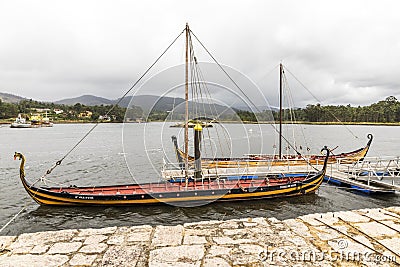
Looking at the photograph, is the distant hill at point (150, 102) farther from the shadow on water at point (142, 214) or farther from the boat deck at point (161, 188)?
the shadow on water at point (142, 214)

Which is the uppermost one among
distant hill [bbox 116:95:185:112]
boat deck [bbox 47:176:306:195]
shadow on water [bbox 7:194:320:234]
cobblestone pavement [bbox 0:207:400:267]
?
distant hill [bbox 116:95:185:112]

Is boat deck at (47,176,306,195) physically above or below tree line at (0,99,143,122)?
below

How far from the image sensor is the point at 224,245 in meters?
3.83

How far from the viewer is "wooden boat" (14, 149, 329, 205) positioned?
12.5 metres

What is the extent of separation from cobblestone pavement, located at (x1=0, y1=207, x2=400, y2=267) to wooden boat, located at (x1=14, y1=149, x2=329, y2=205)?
7772mm

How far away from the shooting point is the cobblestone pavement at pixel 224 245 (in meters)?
3.47

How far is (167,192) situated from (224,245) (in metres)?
8.77

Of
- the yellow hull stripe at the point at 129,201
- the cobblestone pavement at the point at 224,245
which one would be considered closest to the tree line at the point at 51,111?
the yellow hull stripe at the point at 129,201

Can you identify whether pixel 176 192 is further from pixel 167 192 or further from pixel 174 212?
pixel 174 212

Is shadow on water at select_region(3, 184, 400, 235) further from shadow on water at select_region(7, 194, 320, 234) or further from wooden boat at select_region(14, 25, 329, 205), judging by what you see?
wooden boat at select_region(14, 25, 329, 205)

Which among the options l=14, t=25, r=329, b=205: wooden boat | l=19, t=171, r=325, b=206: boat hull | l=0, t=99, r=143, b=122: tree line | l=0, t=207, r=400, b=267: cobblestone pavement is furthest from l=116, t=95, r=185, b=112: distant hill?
l=0, t=99, r=143, b=122: tree line

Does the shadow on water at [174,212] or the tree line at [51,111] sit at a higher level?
the tree line at [51,111]

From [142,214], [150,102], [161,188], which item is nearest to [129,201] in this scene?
[142,214]

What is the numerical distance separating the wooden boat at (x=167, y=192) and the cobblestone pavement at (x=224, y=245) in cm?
777
